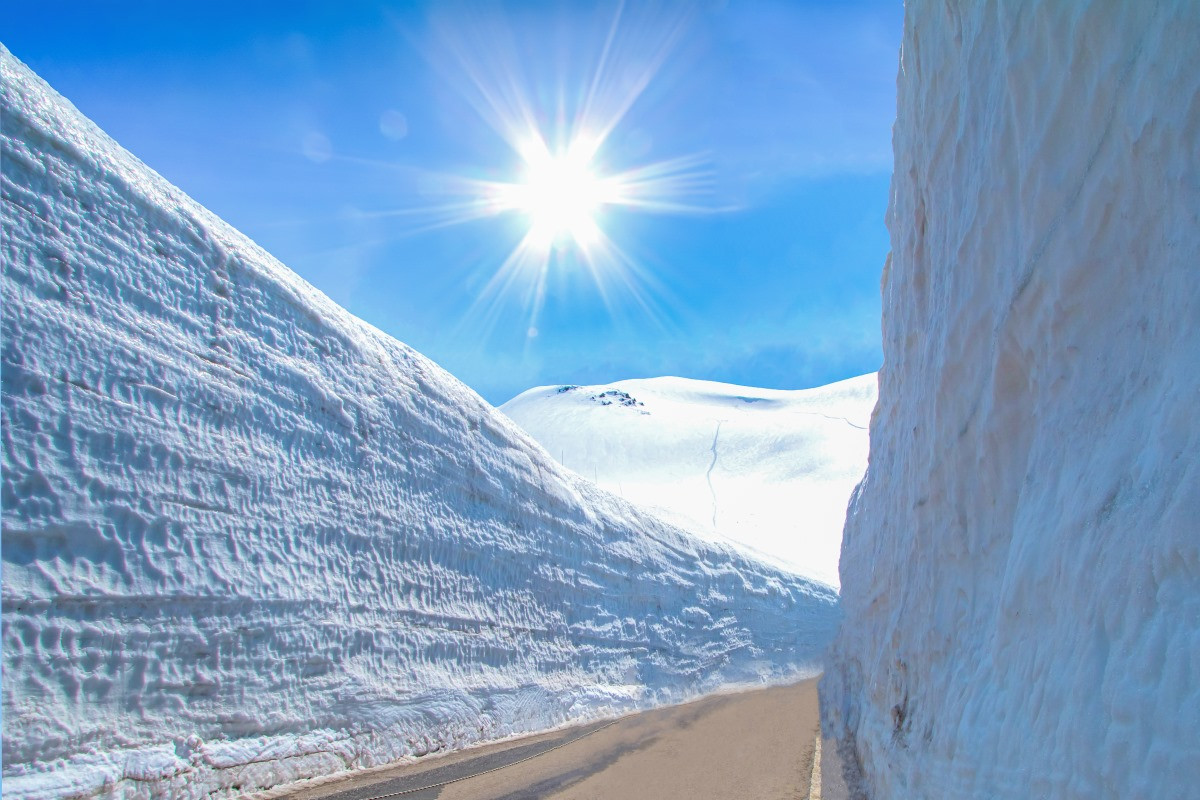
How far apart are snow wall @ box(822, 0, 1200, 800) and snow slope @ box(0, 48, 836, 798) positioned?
2.77 m

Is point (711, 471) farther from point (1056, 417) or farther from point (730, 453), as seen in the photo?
point (1056, 417)

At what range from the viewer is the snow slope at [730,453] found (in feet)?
66.8

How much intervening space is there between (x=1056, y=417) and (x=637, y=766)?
3830 mm

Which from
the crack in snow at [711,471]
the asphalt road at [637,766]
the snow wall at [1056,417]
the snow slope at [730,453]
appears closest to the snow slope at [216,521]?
the asphalt road at [637,766]

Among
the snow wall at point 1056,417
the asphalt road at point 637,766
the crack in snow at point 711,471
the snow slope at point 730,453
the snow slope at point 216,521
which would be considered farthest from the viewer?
the crack in snow at point 711,471

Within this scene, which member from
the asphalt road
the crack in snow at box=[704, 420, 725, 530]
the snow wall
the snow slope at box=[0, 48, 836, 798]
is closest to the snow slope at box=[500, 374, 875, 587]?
the crack in snow at box=[704, 420, 725, 530]

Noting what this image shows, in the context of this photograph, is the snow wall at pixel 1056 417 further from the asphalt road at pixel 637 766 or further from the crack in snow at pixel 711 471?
the crack in snow at pixel 711 471

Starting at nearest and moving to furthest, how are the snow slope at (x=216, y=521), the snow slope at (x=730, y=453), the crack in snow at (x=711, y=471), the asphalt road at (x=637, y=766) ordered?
the snow slope at (x=216, y=521) < the asphalt road at (x=637, y=766) < the snow slope at (x=730, y=453) < the crack in snow at (x=711, y=471)

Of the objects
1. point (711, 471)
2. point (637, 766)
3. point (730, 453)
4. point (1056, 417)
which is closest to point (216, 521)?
point (637, 766)

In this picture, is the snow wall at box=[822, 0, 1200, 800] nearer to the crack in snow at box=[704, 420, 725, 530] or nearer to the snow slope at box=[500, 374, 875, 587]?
the snow slope at box=[500, 374, 875, 587]

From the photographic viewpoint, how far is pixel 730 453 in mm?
31875

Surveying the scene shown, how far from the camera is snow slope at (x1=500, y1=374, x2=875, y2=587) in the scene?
2036 centimetres

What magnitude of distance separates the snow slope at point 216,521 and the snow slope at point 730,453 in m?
4.23

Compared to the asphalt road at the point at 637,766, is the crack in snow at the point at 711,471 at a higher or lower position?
higher
